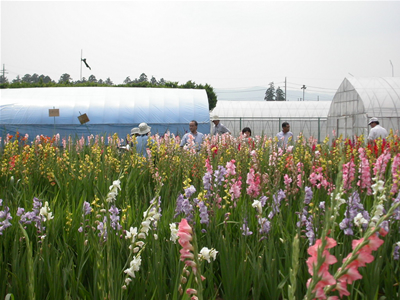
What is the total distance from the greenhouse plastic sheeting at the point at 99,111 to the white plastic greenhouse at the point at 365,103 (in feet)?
28.9

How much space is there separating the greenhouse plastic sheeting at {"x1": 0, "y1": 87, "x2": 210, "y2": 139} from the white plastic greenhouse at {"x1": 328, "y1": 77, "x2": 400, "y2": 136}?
8809 mm

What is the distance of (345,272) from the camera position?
0.72 m

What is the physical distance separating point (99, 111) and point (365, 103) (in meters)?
15.0

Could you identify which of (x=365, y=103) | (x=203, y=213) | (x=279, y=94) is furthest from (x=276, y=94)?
(x=203, y=213)

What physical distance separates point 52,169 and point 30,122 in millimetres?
16957

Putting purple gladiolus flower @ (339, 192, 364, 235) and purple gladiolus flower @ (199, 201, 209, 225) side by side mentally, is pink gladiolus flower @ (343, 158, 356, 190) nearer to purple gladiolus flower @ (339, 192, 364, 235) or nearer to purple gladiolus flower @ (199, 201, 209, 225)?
purple gladiolus flower @ (339, 192, 364, 235)

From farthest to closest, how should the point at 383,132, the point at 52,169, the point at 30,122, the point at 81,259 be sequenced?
the point at 30,122, the point at 383,132, the point at 52,169, the point at 81,259

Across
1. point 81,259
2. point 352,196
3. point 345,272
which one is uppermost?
point 345,272

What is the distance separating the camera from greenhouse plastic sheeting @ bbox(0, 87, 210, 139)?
66.3 feet

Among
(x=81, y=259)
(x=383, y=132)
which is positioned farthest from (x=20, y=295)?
(x=383, y=132)

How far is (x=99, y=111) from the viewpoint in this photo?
20.6 metres

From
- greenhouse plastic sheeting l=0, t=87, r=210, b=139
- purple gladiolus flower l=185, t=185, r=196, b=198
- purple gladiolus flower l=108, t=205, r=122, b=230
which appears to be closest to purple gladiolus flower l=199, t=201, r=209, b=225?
purple gladiolus flower l=185, t=185, r=196, b=198

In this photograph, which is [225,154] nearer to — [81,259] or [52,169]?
[52,169]

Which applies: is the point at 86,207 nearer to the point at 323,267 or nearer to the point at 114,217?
the point at 114,217
